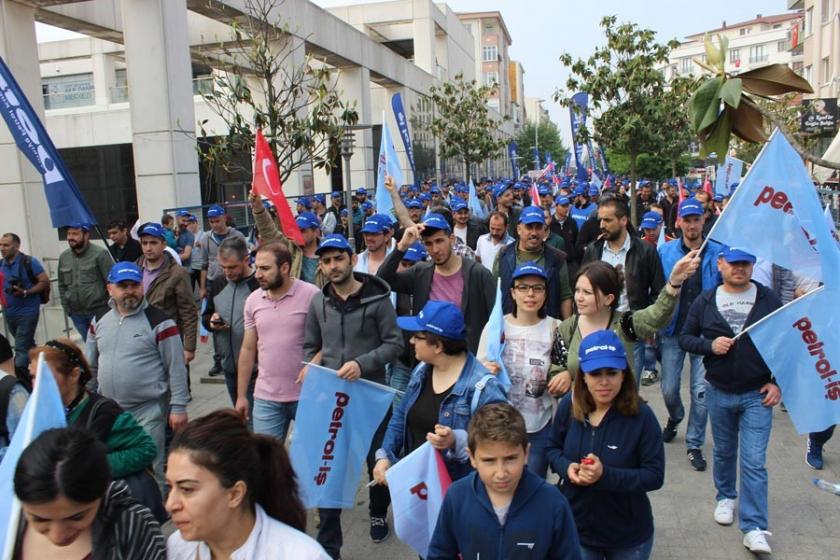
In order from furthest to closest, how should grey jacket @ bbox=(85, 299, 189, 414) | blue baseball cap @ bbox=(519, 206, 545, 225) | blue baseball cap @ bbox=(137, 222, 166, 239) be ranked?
1. blue baseball cap @ bbox=(137, 222, 166, 239)
2. blue baseball cap @ bbox=(519, 206, 545, 225)
3. grey jacket @ bbox=(85, 299, 189, 414)

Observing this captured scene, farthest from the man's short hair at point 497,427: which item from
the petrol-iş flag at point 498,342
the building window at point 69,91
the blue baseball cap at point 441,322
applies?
the building window at point 69,91

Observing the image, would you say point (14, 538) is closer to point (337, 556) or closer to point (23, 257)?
point (337, 556)

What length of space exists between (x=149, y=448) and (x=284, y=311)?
1805 mm

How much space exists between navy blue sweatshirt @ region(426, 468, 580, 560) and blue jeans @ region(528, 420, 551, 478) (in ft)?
4.79

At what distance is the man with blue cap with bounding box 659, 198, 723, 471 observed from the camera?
5.88 m

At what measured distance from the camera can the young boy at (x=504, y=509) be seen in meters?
2.59

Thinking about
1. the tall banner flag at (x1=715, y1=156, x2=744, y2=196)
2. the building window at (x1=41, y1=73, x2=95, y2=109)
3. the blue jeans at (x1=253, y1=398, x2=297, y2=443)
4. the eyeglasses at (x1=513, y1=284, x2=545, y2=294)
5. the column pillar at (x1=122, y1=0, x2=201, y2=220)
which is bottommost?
the blue jeans at (x1=253, y1=398, x2=297, y2=443)

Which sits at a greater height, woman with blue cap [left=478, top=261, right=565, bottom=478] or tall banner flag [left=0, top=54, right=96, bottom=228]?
tall banner flag [left=0, top=54, right=96, bottom=228]

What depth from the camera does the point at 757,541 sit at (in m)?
4.38

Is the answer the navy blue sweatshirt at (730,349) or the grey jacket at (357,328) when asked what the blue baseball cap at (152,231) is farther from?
the navy blue sweatshirt at (730,349)

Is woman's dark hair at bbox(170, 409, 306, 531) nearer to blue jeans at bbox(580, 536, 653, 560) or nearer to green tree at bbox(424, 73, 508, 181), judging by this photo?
blue jeans at bbox(580, 536, 653, 560)

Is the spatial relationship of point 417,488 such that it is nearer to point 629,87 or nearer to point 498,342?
point 498,342

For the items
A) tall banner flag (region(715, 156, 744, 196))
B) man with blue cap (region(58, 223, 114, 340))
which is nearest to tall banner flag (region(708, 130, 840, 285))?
man with blue cap (region(58, 223, 114, 340))

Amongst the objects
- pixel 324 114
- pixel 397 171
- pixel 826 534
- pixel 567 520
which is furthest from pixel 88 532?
pixel 324 114
